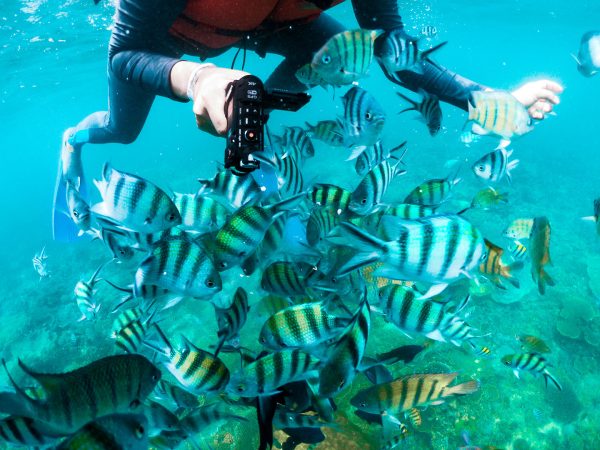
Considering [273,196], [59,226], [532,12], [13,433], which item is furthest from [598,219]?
[532,12]

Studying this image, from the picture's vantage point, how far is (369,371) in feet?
8.73

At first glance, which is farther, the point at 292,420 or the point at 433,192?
the point at 433,192

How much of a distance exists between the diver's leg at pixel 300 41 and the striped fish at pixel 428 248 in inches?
160

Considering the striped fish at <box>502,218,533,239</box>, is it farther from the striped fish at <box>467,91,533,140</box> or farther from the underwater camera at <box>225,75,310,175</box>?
the underwater camera at <box>225,75,310,175</box>

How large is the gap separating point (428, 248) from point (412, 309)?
77 centimetres

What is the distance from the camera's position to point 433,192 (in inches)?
126

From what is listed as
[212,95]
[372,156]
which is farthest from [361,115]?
[212,95]

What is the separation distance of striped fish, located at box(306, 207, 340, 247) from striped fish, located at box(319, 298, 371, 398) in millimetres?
1257

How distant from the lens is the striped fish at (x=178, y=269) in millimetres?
2039

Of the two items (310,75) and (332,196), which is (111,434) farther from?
(310,75)

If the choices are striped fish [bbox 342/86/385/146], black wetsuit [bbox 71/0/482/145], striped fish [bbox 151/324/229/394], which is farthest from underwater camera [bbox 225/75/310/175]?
striped fish [bbox 342/86/385/146]

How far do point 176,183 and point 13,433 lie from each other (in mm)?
25203

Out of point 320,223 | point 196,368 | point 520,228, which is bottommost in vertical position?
point 520,228

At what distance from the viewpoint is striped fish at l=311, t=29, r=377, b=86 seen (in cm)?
315
